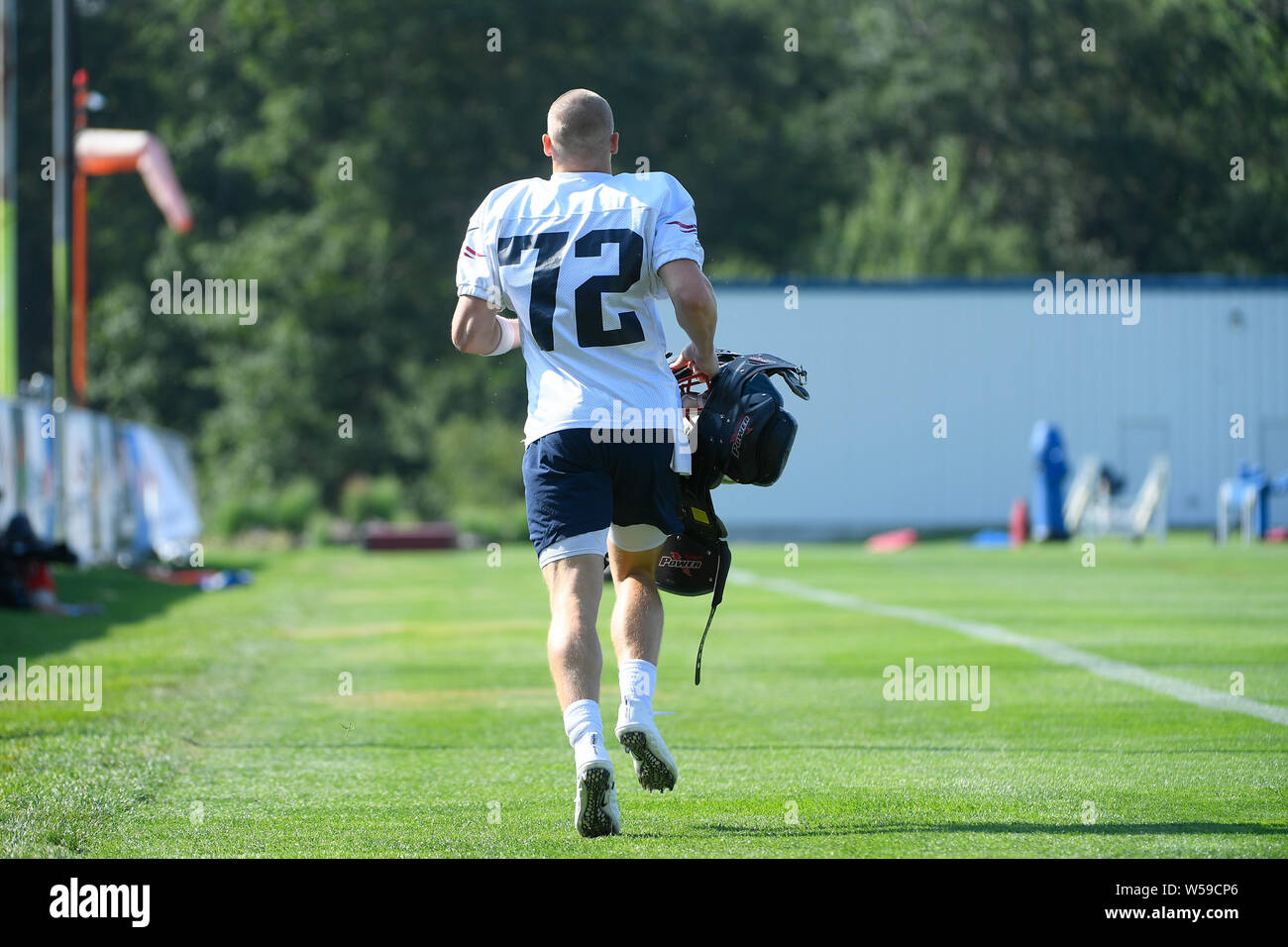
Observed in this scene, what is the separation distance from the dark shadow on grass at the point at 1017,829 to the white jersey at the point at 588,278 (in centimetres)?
134

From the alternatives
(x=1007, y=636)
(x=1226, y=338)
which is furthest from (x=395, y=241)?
(x=1007, y=636)

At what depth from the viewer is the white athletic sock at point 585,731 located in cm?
537

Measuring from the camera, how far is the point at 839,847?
5.10m

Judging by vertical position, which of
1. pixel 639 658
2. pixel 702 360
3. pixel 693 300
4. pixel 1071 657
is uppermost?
pixel 693 300

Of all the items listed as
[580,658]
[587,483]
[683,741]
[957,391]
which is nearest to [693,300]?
[587,483]

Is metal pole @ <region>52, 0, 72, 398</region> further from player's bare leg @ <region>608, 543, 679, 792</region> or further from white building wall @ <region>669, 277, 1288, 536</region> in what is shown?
player's bare leg @ <region>608, 543, 679, 792</region>

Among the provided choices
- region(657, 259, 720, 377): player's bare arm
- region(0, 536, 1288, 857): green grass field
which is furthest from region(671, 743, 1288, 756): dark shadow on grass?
region(657, 259, 720, 377): player's bare arm

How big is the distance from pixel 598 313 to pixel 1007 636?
747 cm

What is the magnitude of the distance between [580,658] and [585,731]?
0.27 m

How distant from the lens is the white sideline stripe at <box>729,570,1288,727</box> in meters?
8.52

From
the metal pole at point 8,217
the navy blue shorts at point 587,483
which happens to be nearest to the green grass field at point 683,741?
the navy blue shorts at point 587,483

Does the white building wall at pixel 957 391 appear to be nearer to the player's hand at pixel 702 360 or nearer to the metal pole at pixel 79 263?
the metal pole at pixel 79 263

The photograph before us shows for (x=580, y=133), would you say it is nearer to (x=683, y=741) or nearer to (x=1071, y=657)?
(x=683, y=741)

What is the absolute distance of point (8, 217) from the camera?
76.0 feet
